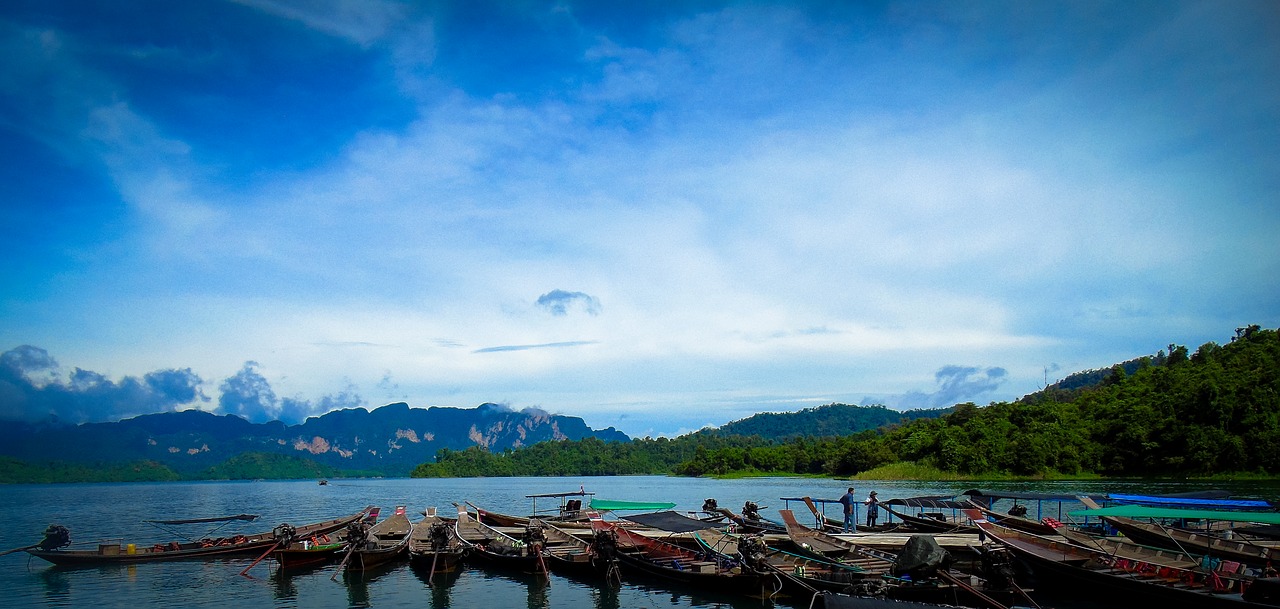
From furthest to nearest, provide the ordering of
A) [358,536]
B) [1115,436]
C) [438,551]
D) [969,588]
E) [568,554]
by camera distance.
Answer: [1115,436] < [358,536] < [438,551] < [568,554] < [969,588]

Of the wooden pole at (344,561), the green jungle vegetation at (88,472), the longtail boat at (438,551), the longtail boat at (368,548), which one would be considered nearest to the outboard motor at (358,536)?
the longtail boat at (368,548)

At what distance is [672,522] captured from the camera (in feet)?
Answer: 79.5

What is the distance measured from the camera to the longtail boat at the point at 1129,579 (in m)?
15.1

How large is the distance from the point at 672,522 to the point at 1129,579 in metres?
12.2

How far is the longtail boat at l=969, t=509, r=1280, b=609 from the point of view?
15125 millimetres

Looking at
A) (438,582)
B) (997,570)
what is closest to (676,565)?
(438,582)

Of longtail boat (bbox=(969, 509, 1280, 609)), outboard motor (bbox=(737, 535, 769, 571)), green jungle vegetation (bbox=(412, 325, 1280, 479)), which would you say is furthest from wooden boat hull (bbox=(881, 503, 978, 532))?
green jungle vegetation (bbox=(412, 325, 1280, 479))

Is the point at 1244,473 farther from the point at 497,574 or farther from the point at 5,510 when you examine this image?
the point at 5,510

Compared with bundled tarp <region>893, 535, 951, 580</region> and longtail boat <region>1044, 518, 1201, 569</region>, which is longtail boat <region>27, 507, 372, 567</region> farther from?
longtail boat <region>1044, 518, 1201, 569</region>

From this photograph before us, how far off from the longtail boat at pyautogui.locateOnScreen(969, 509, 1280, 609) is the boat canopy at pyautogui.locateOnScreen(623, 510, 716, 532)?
26.3ft

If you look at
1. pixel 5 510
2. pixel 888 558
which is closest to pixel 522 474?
pixel 5 510

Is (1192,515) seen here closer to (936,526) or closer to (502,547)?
(936,526)

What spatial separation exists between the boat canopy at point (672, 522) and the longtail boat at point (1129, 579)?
8019mm

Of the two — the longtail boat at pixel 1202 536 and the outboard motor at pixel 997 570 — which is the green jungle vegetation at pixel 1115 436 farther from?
the outboard motor at pixel 997 570
